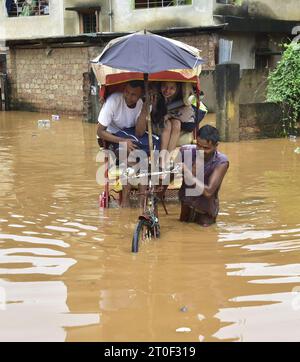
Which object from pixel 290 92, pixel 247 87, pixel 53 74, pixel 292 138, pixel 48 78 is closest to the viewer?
pixel 292 138

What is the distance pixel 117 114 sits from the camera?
21.6 ft

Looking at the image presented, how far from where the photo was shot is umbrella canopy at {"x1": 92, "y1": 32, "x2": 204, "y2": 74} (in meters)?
5.10

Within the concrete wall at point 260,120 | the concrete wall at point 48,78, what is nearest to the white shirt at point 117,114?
the concrete wall at point 260,120

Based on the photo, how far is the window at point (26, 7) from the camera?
→ 80.4ft

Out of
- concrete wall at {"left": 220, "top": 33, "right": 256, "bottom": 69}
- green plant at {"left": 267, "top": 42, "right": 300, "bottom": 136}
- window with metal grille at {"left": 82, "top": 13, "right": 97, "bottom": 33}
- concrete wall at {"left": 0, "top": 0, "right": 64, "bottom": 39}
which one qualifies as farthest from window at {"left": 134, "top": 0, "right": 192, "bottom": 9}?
green plant at {"left": 267, "top": 42, "right": 300, "bottom": 136}

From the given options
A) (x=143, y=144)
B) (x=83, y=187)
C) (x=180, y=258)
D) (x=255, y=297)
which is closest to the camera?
(x=255, y=297)

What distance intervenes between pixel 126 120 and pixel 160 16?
1536 centimetres

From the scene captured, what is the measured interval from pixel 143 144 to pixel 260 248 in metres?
2.12

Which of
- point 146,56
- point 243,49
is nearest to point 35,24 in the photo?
point 243,49

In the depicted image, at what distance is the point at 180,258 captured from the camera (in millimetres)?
4770

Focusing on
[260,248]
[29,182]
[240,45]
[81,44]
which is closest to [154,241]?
[260,248]

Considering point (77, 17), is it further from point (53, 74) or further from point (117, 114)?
point (117, 114)

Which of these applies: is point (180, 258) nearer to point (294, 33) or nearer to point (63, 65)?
point (63, 65)

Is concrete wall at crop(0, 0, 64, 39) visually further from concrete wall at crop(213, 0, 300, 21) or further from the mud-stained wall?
concrete wall at crop(213, 0, 300, 21)
